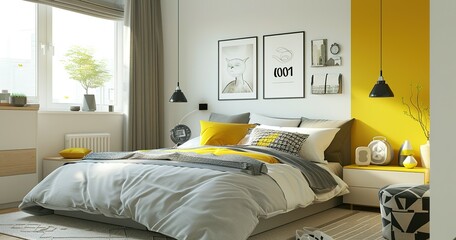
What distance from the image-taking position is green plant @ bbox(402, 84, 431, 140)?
16.4 feet

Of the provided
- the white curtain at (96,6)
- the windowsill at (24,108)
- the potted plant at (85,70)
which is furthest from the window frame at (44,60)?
the windowsill at (24,108)

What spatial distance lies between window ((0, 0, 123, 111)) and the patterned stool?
3.88 m

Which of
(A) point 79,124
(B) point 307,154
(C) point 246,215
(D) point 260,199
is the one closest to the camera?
(C) point 246,215

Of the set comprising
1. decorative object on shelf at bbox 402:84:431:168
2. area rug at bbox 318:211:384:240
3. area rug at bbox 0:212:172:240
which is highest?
decorative object on shelf at bbox 402:84:431:168

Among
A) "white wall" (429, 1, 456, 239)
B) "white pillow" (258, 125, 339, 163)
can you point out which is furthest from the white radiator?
"white wall" (429, 1, 456, 239)

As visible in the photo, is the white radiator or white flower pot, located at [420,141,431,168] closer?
white flower pot, located at [420,141,431,168]

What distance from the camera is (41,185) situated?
170 inches

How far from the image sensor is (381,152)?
5070 mm

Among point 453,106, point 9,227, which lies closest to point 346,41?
point 9,227

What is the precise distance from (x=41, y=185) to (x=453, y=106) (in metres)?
3.64

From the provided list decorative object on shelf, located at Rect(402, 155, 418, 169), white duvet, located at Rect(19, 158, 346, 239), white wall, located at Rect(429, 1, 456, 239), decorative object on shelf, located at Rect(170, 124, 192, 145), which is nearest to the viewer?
white wall, located at Rect(429, 1, 456, 239)

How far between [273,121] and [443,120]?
4132 millimetres

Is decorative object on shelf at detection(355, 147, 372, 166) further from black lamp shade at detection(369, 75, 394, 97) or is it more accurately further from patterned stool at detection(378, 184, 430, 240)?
patterned stool at detection(378, 184, 430, 240)

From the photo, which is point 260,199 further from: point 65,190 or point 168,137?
point 168,137
